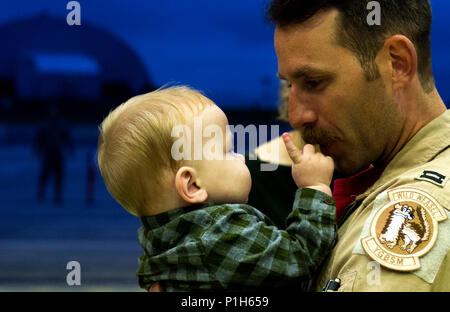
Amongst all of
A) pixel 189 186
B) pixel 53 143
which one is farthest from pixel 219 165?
pixel 53 143

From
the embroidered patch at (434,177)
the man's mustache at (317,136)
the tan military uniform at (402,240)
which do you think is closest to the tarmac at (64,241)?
the man's mustache at (317,136)

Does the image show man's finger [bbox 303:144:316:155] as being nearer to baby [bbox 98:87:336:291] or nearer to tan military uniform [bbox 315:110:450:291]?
baby [bbox 98:87:336:291]

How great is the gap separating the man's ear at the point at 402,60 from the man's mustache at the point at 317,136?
0.83 ft

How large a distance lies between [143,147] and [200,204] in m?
0.24

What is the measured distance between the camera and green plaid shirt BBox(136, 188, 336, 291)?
1.78 meters

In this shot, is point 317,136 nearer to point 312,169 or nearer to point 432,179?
point 312,169

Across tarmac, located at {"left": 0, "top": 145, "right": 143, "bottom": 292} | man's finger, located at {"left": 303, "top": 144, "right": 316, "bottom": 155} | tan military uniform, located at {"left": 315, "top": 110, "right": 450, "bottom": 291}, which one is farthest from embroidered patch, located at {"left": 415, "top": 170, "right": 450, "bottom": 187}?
tarmac, located at {"left": 0, "top": 145, "right": 143, "bottom": 292}

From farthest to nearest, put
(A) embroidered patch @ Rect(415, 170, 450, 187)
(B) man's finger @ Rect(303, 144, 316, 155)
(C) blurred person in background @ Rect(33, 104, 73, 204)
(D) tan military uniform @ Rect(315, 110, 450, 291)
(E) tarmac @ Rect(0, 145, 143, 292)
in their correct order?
(C) blurred person in background @ Rect(33, 104, 73, 204) → (E) tarmac @ Rect(0, 145, 143, 292) → (B) man's finger @ Rect(303, 144, 316, 155) → (A) embroidered patch @ Rect(415, 170, 450, 187) → (D) tan military uniform @ Rect(315, 110, 450, 291)

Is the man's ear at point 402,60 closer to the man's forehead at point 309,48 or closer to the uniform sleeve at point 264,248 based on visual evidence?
the man's forehead at point 309,48

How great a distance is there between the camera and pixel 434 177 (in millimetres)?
1687

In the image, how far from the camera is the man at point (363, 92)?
1898 mm

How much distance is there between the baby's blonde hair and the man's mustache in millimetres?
368

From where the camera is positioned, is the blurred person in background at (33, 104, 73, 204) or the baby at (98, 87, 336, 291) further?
the blurred person in background at (33, 104, 73, 204)
